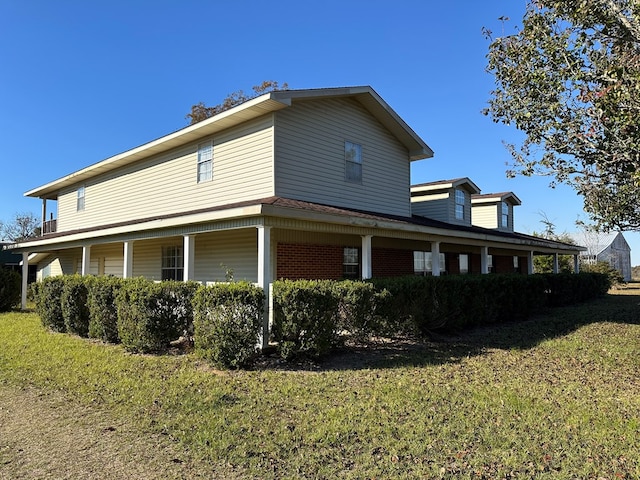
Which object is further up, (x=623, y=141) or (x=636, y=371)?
Result: (x=623, y=141)

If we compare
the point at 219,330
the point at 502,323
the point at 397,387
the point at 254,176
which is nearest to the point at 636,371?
the point at 397,387

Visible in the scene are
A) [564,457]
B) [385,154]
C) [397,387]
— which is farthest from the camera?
[385,154]

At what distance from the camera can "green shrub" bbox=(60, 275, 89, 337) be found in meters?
11.3

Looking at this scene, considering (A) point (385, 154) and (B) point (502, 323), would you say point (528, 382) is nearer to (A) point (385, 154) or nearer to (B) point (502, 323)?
(B) point (502, 323)

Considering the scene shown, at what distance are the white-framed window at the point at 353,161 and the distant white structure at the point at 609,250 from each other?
37947mm

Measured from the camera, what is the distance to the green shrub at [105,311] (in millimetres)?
10095

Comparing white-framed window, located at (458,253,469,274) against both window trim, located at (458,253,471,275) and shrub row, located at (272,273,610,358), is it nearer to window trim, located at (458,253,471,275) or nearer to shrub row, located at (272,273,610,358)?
window trim, located at (458,253,471,275)

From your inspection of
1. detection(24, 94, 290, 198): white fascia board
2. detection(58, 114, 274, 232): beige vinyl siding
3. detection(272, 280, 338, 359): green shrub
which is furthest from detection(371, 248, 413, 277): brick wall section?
detection(272, 280, 338, 359): green shrub

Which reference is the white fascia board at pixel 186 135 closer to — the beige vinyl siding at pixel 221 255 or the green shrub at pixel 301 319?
the beige vinyl siding at pixel 221 255

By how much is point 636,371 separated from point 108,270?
1847cm

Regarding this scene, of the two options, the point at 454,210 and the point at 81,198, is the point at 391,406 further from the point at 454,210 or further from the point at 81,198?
the point at 81,198

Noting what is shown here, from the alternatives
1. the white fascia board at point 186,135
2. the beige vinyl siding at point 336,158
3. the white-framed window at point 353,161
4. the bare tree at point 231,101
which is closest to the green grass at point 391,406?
the beige vinyl siding at point 336,158

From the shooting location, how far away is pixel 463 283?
11680 millimetres

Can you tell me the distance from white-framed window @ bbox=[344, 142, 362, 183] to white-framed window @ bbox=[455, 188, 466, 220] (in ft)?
24.5
